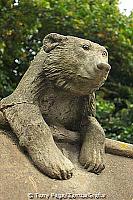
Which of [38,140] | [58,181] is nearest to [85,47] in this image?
[38,140]

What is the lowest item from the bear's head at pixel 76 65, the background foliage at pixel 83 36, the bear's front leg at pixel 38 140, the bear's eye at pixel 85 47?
Answer: the background foliage at pixel 83 36

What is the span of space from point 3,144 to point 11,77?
392 cm

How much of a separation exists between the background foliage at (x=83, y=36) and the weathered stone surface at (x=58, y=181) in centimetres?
316

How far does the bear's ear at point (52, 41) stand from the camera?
2.24 metres

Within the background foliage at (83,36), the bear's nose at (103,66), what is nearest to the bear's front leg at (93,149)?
the bear's nose at (103,66)

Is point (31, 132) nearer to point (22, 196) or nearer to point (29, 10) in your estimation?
point (22, 196)

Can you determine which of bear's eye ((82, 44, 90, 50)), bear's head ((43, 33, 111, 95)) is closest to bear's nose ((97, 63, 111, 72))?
bear's head ((43, 33, 111, 95))

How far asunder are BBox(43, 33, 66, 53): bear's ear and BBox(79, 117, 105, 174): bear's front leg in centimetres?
39

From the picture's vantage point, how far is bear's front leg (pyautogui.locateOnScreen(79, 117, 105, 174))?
223 centimetres

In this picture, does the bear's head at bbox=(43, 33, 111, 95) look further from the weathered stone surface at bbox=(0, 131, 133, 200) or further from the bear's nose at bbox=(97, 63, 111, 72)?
the weathered stone surface at bbox=(0, 131, 133, 200)

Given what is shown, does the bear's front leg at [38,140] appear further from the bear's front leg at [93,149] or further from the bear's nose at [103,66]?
the bear's nose at [103,66]

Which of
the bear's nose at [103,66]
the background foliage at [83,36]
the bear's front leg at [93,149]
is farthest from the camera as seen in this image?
the background foliage at [83,36]

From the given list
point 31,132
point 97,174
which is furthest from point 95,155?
point 31,132

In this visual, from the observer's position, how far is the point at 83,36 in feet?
20.3
